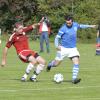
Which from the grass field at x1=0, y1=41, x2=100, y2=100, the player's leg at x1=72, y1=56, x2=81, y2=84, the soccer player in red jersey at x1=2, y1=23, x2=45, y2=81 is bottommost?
the grass field at x1=0, y1=41, x2=100, y2=100

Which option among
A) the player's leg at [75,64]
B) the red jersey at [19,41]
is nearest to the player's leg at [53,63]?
the player's leg at [75,64]

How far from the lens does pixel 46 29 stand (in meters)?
31.2

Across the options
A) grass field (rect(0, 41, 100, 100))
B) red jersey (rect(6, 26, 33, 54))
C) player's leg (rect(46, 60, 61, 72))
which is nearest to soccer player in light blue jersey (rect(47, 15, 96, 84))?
grass field (rect(0, 41, 100, 100))

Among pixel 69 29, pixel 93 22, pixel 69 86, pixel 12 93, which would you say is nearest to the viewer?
pixel 12 93

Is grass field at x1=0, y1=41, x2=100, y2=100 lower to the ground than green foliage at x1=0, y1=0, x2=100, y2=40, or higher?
lower

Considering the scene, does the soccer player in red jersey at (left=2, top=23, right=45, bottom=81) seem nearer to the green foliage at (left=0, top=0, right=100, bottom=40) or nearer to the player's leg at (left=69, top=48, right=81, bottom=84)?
the player's leg at (left=69, top=48, right=81, bottom=84)

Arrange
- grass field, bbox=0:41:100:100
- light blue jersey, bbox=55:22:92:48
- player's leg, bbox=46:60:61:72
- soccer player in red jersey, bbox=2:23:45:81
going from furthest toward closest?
player's leg, bbox=46:60:61:72 → light blue jersey, bbox=55:22:92:48 → soccer player in red jersey, bbox=2:23:45:81 → grass field, bbox=0:41:100:100

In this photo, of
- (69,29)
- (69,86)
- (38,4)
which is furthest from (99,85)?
(38,4)

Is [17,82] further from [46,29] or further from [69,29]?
[46,29]

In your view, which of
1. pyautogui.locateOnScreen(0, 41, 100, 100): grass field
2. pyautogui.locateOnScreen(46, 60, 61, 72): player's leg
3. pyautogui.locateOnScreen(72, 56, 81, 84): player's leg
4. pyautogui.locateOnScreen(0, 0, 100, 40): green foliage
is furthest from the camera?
pyautogui.locateOnScreen(0, 0, 100, 40): green foliage

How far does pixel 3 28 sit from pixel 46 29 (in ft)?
96.8

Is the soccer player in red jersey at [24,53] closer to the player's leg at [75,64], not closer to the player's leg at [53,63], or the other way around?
the player's leg at [75,64]

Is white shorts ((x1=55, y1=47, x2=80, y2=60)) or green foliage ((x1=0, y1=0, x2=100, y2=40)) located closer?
white shorts ((x1=55, y1=47, x2=80, y2=60))

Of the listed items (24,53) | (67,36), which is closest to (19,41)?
(24,53)
